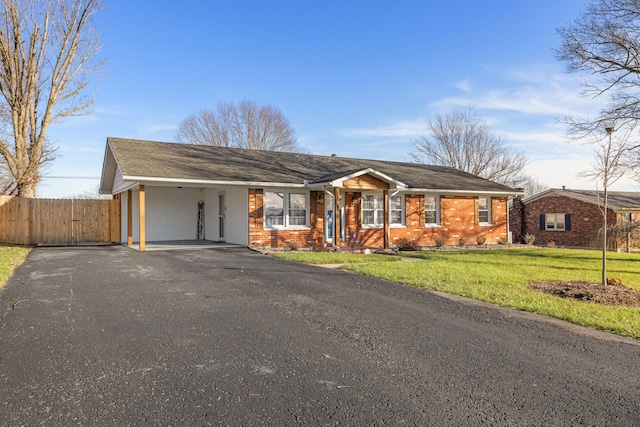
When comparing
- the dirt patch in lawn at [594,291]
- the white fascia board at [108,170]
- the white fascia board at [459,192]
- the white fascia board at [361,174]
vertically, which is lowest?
the dirt patch in lawn at [594,291]

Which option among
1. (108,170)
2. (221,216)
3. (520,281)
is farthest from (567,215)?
(108,170)

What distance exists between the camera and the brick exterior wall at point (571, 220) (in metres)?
26.8

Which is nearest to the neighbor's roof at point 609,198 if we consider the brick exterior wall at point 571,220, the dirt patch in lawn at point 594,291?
the brick exterior wall at point 571,220

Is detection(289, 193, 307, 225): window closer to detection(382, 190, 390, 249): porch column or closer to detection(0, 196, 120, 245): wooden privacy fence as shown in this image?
detection(382, 190, 390, 249): porch column

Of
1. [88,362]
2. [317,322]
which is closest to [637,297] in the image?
[317,322]

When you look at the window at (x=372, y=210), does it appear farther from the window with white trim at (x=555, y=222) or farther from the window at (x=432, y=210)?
the window with white trim at (x=555, y=222)

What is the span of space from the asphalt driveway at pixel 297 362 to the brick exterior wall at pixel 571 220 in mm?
24705

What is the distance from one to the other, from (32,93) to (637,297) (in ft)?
78.2

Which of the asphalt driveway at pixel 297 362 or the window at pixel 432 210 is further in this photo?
the window at pixel 432 210

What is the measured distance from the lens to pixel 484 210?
2088 cm

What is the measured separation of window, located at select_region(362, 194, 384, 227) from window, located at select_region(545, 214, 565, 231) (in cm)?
1799

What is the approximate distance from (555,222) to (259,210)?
78.7 ft

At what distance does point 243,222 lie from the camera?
15.4 metres

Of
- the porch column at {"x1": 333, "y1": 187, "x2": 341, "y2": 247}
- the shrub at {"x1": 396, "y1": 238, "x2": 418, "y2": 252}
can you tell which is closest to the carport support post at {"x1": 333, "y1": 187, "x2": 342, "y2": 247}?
the porch column at {"x1": 333, "y1": 187, "x2": 341, "y2": 247}
